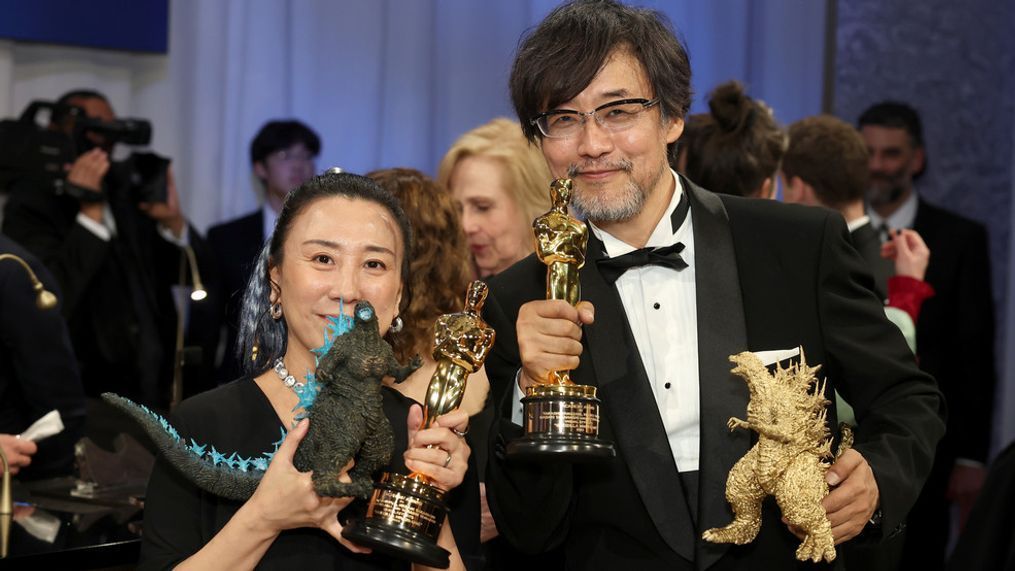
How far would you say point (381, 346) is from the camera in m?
2.06

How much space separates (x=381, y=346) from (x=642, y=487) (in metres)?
0.61

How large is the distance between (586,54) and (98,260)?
11.4 feet

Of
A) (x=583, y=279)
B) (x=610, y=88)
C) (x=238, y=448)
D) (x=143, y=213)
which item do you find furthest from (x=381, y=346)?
(x=143, y=213)

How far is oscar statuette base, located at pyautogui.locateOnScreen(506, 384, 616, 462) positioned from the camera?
6.88 feet

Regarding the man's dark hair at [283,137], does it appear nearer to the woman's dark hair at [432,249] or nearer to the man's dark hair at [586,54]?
the woman's dark hair at [432,249]

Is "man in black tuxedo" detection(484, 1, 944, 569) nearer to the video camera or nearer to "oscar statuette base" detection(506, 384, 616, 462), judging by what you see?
"oscar statuette base" detection(506, 384, 616, 462)

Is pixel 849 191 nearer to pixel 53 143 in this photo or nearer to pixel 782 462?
pixel 782 462

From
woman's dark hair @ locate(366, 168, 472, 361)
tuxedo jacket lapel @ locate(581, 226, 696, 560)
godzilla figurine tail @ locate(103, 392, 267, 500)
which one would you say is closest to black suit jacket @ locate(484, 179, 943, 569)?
tuxedo jacket lapel @ locate(581, 226, 696, 560)

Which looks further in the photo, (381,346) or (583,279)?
(583,279)

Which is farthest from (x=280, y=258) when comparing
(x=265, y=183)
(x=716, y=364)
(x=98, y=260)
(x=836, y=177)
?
(x=265, y=183)

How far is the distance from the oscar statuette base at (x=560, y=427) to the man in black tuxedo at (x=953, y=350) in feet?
12.5

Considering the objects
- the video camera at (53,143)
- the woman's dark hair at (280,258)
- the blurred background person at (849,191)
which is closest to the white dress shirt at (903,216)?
the blurred background person at (849,191)

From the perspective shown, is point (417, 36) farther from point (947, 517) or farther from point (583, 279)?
point (583, 279)

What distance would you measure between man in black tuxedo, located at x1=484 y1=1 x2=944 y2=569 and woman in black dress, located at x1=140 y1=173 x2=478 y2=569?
26cm
